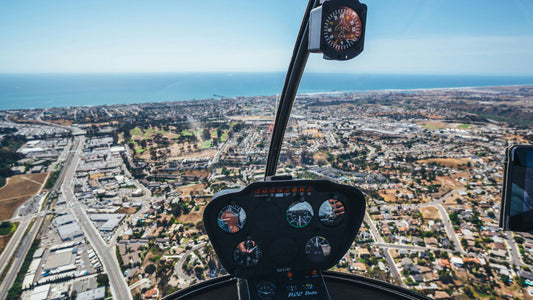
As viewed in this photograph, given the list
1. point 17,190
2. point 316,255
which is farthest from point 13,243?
point 316,255

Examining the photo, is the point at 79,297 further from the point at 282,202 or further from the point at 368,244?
the point at 368,244

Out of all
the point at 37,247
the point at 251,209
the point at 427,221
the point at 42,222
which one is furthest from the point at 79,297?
the point at 427,221

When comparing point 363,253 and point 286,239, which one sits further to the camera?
point 363,253

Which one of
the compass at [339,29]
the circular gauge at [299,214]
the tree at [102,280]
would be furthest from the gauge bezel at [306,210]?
the tree at [102,280]

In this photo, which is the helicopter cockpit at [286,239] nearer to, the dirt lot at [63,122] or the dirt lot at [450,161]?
the dirt lot at [450,161]

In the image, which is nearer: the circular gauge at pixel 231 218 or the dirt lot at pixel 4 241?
the circular gauge at pixel 231 218

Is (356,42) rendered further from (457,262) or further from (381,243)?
(457,262)
